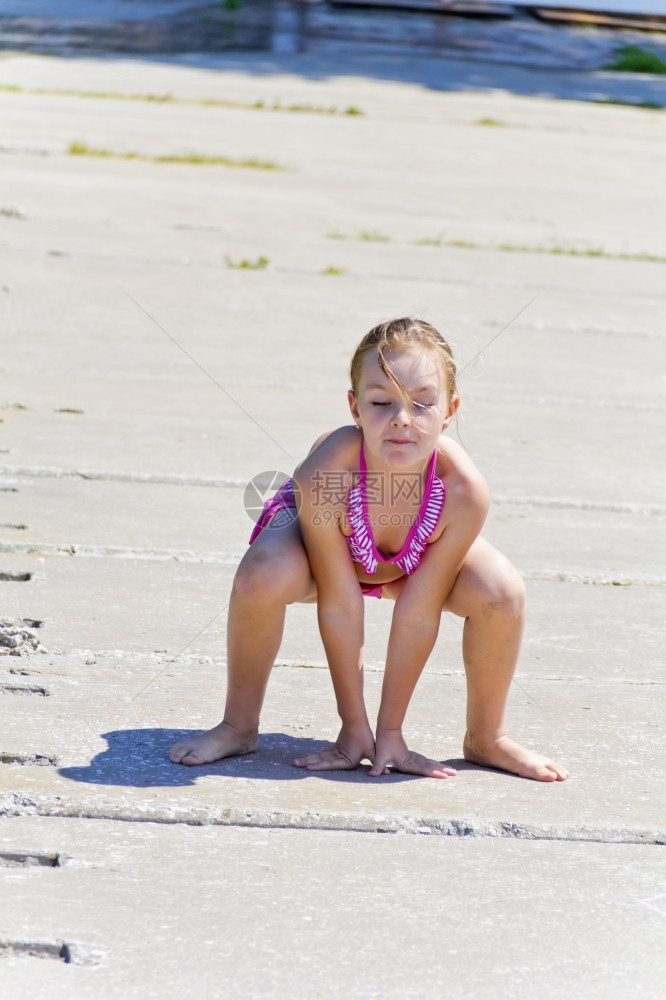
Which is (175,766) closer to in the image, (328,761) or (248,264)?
(328,761)

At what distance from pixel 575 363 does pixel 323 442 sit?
4544 mm

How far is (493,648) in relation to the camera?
3094 mm

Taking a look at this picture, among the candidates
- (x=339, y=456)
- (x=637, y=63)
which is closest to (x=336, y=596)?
(x=339, y=456)

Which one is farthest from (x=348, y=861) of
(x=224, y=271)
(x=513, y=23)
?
(x=513, y=23)

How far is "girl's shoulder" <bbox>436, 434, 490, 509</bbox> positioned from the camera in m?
3.07

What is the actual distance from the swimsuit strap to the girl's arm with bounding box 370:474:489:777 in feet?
→ 0.08

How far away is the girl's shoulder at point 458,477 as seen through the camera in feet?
10.1

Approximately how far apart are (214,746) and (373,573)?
0.50 meters

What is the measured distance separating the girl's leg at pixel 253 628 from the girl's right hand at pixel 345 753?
0.15m

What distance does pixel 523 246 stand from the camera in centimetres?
1008

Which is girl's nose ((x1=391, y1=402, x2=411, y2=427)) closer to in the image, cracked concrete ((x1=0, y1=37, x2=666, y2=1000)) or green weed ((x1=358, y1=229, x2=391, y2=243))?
cracked concrete ((x1=0, y1=37, x2=666, y2=1000))

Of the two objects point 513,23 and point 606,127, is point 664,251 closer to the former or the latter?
point 606,127

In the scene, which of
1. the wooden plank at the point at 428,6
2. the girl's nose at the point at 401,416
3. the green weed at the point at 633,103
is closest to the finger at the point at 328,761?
the girl's nose at the point at 401,416

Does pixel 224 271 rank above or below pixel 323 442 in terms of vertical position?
below
